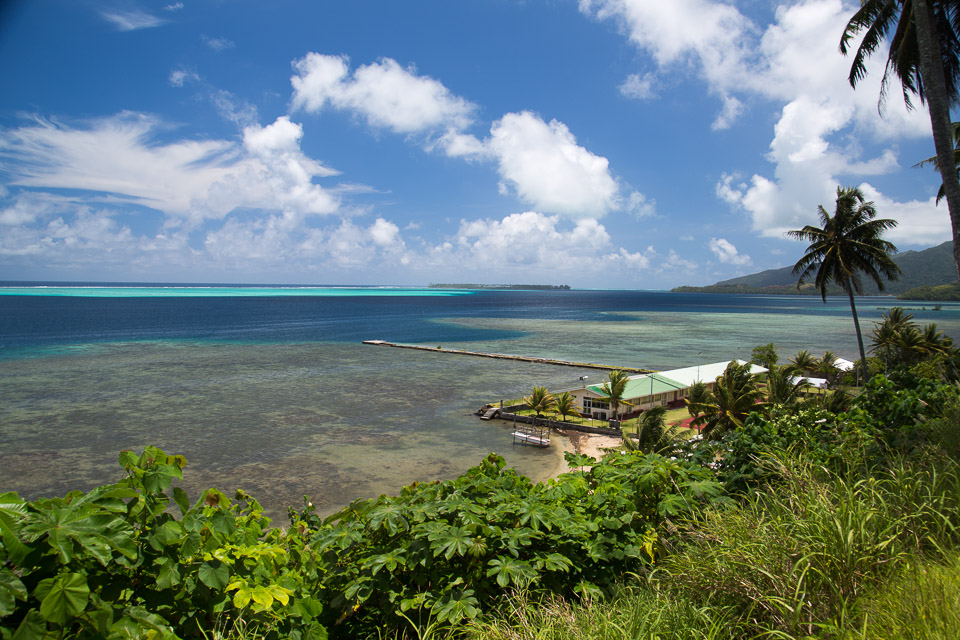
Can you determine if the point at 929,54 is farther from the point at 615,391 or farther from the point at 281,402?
the point at 281,402

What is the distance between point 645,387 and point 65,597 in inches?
1209

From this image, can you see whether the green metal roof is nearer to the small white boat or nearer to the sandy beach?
the sandy beach

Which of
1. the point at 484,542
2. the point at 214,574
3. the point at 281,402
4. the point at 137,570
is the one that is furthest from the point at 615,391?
the point at 137,570

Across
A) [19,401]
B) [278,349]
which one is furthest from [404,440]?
[278,349]

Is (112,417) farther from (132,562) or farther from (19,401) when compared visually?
(132,562)

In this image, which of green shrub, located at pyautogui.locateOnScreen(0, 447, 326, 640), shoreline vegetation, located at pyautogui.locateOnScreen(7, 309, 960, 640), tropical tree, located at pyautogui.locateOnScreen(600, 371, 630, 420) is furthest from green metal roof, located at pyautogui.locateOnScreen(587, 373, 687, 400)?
green shrub, located at pyautogui.locateOnScreen(0, 447, 326, 640)

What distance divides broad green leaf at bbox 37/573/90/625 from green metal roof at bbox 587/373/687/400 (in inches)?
1134

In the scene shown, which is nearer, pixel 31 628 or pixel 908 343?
pixel 31 628

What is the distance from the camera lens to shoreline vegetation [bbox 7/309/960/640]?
2430 millimetres

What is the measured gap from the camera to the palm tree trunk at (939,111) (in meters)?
9.70

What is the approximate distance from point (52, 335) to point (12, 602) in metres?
94.7

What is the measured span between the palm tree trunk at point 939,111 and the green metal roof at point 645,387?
2008cm

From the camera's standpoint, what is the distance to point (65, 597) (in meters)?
2.18

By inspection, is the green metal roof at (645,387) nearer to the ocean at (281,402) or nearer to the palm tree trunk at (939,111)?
the ocean at (281,402)
